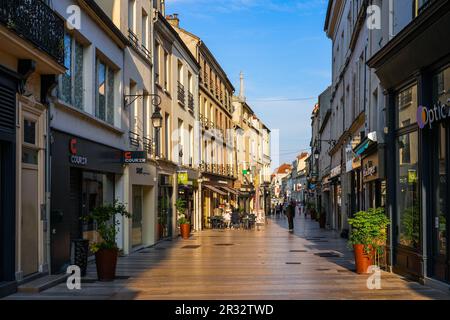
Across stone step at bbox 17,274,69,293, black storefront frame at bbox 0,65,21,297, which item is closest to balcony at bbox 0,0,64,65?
black storefront frame at bbox 0,65,21,297

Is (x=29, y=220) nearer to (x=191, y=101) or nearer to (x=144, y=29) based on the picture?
(x=144, y=29)

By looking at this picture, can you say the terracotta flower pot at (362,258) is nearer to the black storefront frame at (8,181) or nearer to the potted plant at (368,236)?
the potted plant at (368,236)

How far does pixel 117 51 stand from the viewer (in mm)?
19281

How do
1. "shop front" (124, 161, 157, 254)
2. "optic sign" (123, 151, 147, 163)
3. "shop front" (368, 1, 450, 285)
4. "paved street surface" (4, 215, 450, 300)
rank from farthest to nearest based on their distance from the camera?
1. "shop front" (124, 161, 157, 254)
2. "optic sign" (123, 151, 147, 163)
3. "paved street surface" (4, 215, 450, 300)
4. "shop front" (368, 1, 450, 285)

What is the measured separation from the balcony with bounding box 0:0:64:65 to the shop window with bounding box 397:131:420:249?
765 cm

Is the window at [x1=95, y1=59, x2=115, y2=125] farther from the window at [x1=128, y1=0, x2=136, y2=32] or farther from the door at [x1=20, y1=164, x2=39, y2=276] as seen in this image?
the door at [x1=20, y1=164, x2=39, y2=276]

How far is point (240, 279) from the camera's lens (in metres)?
13.3

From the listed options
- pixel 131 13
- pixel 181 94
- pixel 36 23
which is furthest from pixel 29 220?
pixel 181 94

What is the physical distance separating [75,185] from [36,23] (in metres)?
5.56

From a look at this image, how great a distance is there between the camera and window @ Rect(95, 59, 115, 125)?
17641 millimetres

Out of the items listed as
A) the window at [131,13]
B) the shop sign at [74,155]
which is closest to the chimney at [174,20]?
the window at [131,13]
